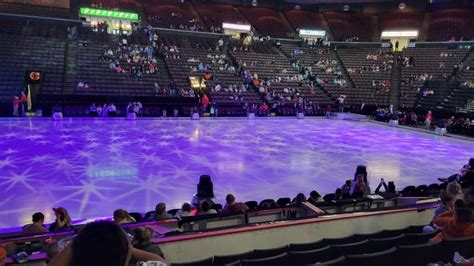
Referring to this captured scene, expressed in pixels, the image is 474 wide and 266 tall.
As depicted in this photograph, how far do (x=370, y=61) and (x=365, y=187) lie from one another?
31.8 m

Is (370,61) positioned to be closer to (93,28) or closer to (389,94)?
(389,94)

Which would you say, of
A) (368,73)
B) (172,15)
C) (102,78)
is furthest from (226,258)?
(172,15)

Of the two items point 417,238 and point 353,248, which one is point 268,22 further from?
point 353,248

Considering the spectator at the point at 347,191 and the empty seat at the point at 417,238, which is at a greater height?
the empty seat at the point at 417,238

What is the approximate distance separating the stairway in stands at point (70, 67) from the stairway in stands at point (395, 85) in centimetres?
2353

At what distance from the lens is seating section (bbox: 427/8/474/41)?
37.7m

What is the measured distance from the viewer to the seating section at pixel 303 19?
4388 cm

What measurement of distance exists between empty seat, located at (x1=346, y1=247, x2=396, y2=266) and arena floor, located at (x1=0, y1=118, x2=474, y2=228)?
562cm

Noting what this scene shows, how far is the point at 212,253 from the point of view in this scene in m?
4.28

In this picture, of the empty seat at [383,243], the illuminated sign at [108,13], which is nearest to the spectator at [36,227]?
the empty seat at [383,243]

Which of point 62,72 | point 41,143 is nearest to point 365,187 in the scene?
point 41,143

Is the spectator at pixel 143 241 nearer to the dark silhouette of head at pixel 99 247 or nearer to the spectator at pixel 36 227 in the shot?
the dark silhouette of head at pixel 99 247

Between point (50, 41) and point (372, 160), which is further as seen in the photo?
point (50, 41)

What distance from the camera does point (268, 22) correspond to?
140 ft
